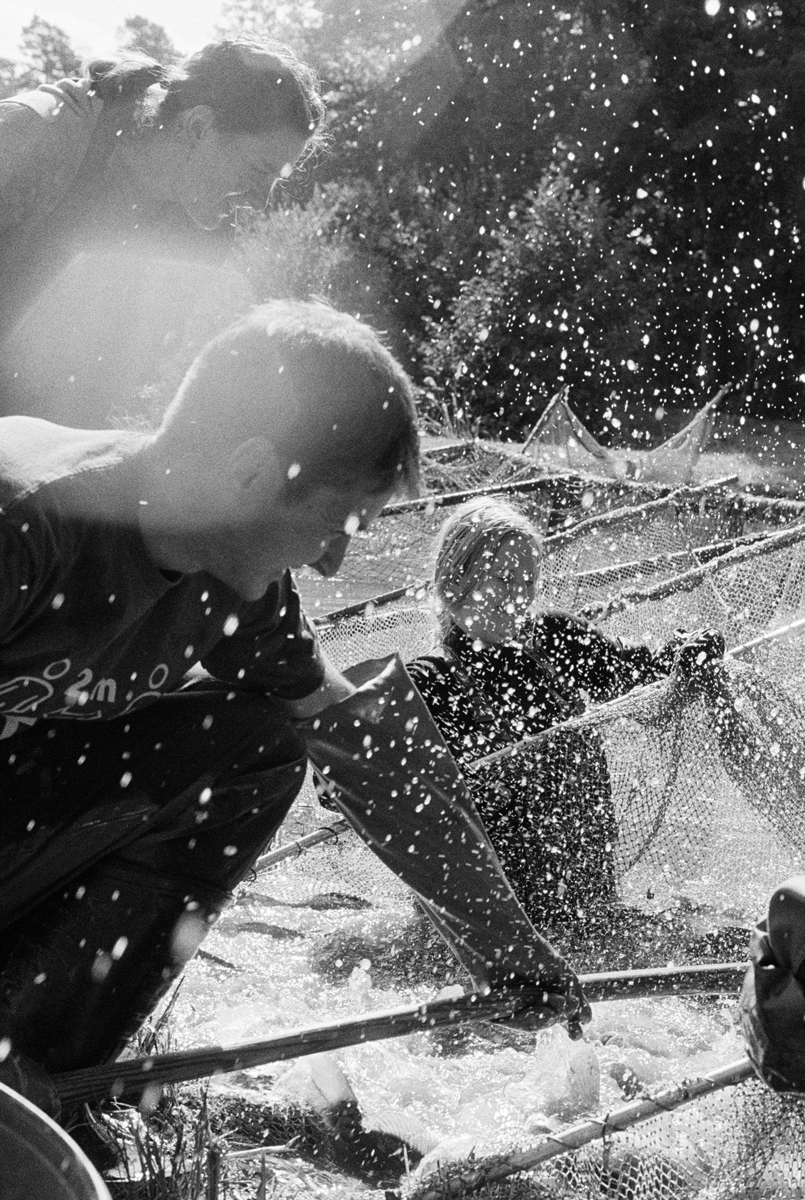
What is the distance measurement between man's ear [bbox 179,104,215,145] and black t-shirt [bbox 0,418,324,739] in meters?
0.91

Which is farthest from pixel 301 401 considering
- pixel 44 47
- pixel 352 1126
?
pixel 44 47

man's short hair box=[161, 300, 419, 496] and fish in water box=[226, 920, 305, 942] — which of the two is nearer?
man's short hair box=[161, 300, 419, 496]

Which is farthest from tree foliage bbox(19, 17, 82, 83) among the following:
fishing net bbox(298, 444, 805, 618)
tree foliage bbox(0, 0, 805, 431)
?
fishing net bbox(298, 444, 805, 618)

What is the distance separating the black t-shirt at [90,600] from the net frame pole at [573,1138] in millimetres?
925

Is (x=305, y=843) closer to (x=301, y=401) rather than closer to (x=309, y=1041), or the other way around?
(x=309, y=1041)

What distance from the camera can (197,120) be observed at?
2.66 m

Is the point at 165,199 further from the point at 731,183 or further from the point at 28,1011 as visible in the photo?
the point at 731,183

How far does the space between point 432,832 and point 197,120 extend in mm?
1521

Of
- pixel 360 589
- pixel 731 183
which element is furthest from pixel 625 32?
pixel 360 589

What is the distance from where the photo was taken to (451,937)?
2.36 metres

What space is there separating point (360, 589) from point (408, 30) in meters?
25.8

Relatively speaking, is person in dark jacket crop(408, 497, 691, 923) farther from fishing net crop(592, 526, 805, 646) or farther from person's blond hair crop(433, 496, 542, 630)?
→ fishing net crop(592, 526, 805, 646)

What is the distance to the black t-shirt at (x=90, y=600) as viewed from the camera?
1879 millimetres

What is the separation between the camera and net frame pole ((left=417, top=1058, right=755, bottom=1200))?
2.02 meters
